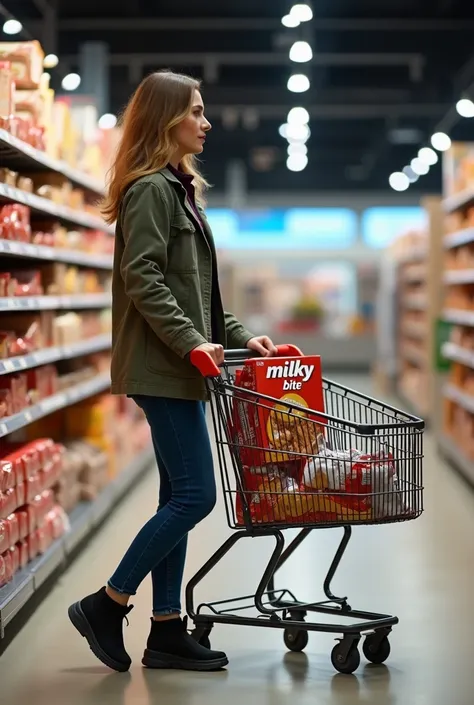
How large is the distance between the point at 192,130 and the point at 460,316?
4.97m

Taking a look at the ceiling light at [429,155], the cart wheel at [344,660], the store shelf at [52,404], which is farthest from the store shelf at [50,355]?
the ceiling light at [429,155]

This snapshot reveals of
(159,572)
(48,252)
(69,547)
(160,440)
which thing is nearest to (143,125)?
(160,440)

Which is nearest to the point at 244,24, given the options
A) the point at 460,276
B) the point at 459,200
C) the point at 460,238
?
the point at 459,200

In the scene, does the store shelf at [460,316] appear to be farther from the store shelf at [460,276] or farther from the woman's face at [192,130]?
the woman's face at [192,130]

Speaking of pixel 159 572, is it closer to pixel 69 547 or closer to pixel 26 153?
pixel 69 547

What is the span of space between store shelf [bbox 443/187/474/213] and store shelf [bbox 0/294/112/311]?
2506 mm

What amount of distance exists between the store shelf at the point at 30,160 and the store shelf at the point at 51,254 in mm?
356

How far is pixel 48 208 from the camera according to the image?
5.13m

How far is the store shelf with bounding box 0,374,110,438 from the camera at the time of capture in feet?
13.4

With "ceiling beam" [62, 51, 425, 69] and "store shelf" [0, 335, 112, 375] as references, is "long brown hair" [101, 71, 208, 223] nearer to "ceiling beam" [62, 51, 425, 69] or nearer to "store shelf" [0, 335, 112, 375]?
"store shelf" [0, 335, 112, 375]

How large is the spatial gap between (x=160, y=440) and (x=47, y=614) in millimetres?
1225

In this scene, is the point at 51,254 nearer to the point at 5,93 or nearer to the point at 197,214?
the point at 5,93

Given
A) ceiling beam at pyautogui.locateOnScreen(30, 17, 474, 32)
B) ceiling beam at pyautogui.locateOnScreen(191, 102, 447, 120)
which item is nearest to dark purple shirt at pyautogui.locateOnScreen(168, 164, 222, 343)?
ceiling beam at pyautogui.locateOnScreen(30, 17, 474, 32)

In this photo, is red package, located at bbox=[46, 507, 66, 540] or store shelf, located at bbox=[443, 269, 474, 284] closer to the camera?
red package, located at bbox=[46, 507, 66, 540]
